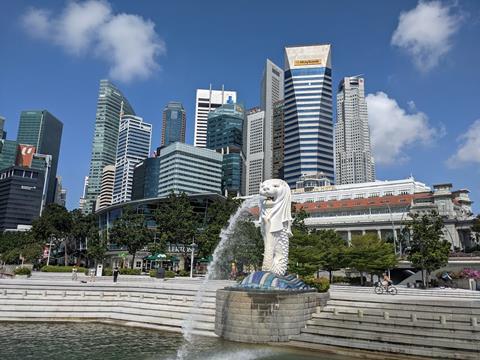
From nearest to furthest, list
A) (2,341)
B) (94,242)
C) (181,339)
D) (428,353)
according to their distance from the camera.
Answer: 1. (428,353)
2. (2,341)
3. (181,339)
4. (94,242)

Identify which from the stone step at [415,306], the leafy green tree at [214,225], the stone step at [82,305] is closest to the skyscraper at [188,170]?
the leafy green tree at [214,225]

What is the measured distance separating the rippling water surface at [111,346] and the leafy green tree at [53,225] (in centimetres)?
5842

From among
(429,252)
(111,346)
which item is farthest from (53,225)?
(111,346)

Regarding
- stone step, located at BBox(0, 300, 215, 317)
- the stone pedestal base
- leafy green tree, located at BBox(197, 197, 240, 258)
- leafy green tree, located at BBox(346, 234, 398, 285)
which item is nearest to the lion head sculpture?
the stone pedestal base

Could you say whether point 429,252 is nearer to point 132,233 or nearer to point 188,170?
point 132,233

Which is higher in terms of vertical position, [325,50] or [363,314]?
[325,50]

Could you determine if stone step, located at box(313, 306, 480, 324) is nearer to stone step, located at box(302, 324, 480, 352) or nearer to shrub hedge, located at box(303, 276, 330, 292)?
stone step, located at box(302, 324, 480, 352)

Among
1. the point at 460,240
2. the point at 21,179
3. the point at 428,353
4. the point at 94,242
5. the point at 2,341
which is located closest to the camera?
the point at 428,353

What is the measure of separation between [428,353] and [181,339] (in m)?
10.9

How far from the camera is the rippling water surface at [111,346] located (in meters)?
15.3

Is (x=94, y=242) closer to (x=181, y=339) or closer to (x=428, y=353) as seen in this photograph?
(x=181, y=339)

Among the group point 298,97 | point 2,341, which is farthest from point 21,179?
point 2,341

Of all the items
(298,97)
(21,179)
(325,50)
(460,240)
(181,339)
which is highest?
(325,50)

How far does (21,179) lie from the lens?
7057 inches
